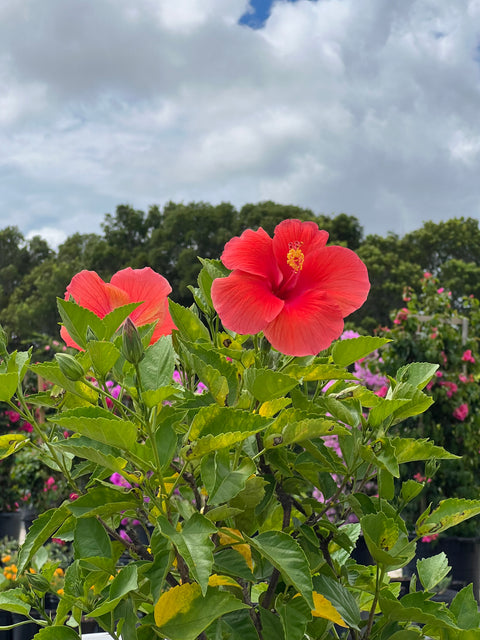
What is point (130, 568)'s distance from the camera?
73cm

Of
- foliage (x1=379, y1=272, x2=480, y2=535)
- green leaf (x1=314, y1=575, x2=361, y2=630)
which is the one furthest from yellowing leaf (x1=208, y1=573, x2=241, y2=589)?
foliage (x1=379, y1=272, x2=480, y2=535)

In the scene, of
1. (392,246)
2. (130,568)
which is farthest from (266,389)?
(392,246)

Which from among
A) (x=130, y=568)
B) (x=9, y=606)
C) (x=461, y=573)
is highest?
(x=130, y=568)

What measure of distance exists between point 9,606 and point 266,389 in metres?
0.50

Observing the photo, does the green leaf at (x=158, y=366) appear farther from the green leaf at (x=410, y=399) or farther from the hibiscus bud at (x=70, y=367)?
the green leaf at (x=410, y=399)

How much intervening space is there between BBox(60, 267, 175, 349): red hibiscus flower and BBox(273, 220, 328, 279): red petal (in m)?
0.16

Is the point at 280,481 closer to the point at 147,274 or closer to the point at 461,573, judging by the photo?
the point at 147,274

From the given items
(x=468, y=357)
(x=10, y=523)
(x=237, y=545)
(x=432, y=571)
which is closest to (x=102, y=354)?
(x=237, y=545)

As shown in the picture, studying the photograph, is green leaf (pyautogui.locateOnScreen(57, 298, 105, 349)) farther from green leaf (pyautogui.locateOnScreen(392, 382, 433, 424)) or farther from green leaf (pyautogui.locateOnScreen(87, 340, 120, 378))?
green leaf (pyautogui.locateOnScreen(392, 382, 433, 424))

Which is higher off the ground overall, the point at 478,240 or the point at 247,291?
the point at 478,240

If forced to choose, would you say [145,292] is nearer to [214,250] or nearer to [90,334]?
[90,334]

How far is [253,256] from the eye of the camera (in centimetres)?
87

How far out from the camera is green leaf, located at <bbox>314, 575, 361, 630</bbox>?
835 mm

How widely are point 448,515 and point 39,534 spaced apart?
510mm
